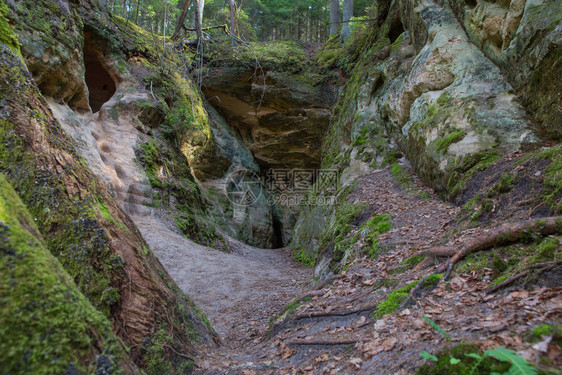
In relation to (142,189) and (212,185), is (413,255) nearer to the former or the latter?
(142,189)

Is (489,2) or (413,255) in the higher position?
(489,2)

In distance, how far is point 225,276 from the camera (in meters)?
7.70

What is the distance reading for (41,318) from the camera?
4.72 ft

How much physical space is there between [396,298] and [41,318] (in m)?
3.09

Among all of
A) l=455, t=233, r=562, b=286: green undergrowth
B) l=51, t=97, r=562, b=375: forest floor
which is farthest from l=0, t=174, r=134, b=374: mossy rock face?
l=455, t=233, r=562, b=286: green undergrowth

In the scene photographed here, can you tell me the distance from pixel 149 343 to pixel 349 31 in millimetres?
21960

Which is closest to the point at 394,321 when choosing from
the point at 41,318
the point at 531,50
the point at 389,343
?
the point at 389,343

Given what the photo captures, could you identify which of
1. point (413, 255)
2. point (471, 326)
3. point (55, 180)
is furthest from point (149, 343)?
point (413, 255)

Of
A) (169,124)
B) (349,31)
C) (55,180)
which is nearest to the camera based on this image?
(55,180)

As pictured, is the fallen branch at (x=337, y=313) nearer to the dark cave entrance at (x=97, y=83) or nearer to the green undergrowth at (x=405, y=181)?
the green undergrowth at (x=405, y=181)

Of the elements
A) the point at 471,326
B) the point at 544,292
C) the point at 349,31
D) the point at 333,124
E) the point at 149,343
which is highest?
the point at 349,31

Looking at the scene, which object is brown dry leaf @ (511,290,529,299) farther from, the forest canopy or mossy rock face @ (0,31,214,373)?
the forest canopy
